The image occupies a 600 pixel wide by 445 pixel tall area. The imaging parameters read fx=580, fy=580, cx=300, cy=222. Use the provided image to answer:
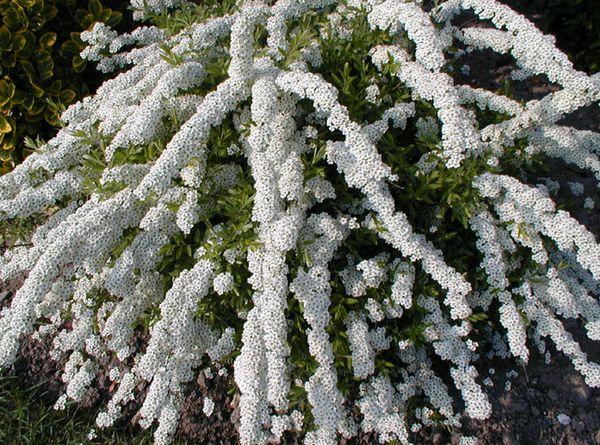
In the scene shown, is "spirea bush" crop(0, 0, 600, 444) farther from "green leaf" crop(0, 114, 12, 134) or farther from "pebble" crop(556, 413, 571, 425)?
"green leaf" crop(0, 114, 12, 134)

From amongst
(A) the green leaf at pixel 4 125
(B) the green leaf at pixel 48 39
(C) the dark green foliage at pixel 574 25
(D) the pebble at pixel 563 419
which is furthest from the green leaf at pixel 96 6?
(D) the pebble at pixel 563 419

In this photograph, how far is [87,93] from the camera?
16.1ft

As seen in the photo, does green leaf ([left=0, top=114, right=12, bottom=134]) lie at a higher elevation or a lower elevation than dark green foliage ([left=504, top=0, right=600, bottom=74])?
higher

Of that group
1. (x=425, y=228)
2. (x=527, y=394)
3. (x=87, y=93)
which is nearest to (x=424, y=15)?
(x=425, y=228)

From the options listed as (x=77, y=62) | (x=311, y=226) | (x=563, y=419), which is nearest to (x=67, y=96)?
(x=77, y=62)

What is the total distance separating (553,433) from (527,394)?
0.89ft

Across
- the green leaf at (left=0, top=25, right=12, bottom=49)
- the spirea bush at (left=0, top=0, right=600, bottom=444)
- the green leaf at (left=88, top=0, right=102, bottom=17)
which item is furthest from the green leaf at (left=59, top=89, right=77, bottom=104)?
the spirea bush at (left=0, top=0, right=600, bottom=444)

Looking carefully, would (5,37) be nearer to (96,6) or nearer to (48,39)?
(48,39)

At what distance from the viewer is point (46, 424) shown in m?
3.92

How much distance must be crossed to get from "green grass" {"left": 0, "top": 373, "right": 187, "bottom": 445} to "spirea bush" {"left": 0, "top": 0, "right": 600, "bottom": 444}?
296 millimetres

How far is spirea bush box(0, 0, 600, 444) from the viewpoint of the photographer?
3.08 meters

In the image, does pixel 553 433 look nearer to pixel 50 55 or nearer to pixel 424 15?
pixel 424 15

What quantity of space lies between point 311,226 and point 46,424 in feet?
7.63

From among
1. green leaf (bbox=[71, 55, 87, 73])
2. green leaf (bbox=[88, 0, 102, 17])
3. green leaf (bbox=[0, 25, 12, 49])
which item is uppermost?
green leaf (bbox=[0, 25, 12, 49])
